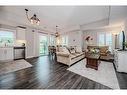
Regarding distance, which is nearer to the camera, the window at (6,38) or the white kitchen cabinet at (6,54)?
the white kitchen cabinet at (6,54)

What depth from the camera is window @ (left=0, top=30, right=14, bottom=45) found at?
6.00 meters

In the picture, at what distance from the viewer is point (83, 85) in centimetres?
254

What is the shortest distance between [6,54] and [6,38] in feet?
3.86

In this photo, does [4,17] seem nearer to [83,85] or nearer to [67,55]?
[67,55]

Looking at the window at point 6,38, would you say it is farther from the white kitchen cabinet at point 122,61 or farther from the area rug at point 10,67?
the white kitchen cabinet at point 122,61

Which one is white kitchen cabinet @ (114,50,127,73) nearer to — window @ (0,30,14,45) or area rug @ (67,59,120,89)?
area rug @ (67,59,120,89)

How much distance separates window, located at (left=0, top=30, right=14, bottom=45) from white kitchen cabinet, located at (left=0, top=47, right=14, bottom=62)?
1.94 feet

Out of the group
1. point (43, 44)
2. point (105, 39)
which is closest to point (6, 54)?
point (43, 44)

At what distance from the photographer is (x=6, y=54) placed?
19.2ft

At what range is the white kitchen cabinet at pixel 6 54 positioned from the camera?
18.5 feet

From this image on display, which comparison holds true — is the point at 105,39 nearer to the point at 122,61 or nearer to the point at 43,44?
the point at 122,61

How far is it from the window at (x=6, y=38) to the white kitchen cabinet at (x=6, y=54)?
1.94 feet

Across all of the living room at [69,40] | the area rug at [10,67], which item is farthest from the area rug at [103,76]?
the area rug at [10,67]

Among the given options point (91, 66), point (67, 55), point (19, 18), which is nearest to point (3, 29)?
point (19, 18)
